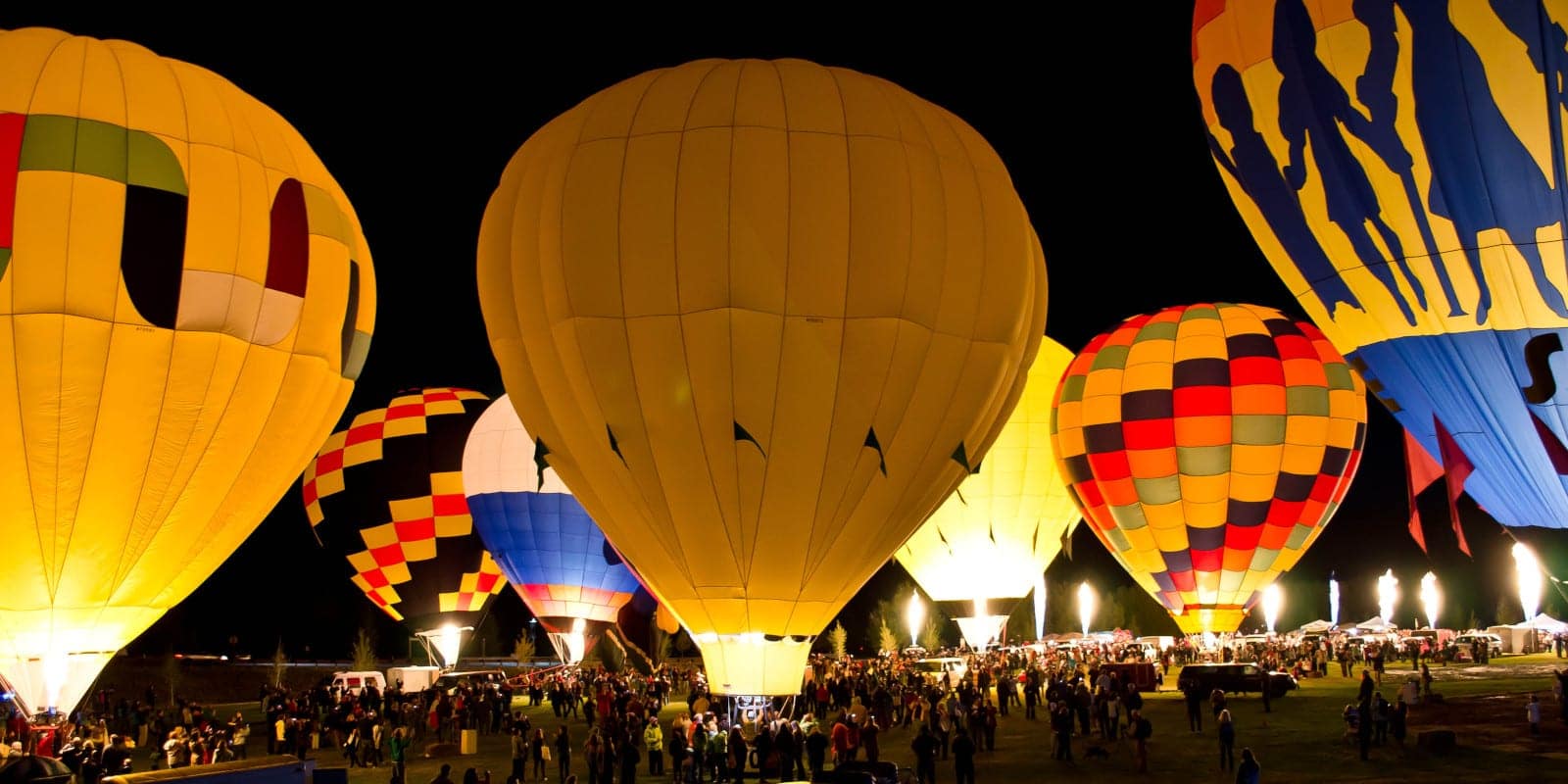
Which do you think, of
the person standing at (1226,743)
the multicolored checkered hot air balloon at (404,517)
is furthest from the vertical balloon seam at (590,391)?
the multicolored checkered hot air balloon at (404,517)

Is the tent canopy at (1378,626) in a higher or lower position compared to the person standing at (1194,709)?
lower

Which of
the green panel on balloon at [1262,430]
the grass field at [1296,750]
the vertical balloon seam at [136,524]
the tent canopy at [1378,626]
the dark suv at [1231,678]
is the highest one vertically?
the green panel on balloon at [1262,430]

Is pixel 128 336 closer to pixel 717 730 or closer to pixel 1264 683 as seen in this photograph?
pixel 717 730

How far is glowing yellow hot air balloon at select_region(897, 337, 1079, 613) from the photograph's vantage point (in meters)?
21.3

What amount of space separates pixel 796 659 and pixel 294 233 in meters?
5.94

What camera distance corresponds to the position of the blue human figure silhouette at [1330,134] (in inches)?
462

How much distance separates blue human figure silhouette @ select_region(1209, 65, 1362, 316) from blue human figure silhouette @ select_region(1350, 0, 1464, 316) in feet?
3.68

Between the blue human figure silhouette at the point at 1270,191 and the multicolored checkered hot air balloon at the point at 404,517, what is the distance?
13.8m

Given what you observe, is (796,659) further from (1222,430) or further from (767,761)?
(1222,430)

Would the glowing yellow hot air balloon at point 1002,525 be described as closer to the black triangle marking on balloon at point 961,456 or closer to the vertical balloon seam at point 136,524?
the black triangle marking on balloon at point 961,456

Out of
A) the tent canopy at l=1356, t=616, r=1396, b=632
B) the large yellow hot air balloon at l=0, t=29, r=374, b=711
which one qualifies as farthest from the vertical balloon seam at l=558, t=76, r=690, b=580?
the tent canopy at l=1356, t=616, r=1396, b=632

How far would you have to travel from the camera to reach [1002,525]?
21344 millimetres

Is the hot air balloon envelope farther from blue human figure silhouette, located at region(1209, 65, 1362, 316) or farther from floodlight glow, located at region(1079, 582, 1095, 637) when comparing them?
floodlight glow, located at region(1079, 582, 1095, 637)

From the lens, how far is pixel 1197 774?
1034 centimetres
